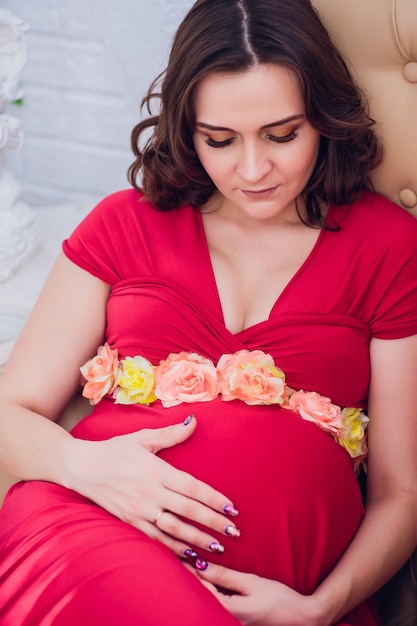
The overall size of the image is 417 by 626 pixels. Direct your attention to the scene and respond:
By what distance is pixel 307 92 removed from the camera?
3.91ft

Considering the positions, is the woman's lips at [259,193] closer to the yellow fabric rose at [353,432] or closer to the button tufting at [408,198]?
the button tufting at [408,198]

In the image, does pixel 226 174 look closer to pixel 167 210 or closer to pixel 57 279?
pixel 167 210

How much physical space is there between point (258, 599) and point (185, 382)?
1.04ft

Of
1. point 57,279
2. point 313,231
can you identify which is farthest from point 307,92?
point 57,279

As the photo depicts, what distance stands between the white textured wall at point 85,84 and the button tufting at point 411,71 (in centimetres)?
70

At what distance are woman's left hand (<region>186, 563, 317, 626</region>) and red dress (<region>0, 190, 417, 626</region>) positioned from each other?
0.03m

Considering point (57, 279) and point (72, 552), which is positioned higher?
point (57, 279)

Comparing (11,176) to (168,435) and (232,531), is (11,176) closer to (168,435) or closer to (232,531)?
(168,435)

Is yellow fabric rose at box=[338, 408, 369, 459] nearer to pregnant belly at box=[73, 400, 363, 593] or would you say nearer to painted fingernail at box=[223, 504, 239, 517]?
pregnant belly at box=[73, 400, 363, 593]

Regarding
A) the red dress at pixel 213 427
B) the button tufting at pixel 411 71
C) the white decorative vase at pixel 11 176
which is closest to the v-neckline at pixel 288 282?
the red dress at pixel 213 427

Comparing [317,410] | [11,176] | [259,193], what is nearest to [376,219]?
[259,193]

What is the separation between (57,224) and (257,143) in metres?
0.89

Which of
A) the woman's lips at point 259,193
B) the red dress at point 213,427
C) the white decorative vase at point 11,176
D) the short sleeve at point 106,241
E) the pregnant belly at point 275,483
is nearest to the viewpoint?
the red dress at point 213,427

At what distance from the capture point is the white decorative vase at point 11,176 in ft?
5.57
